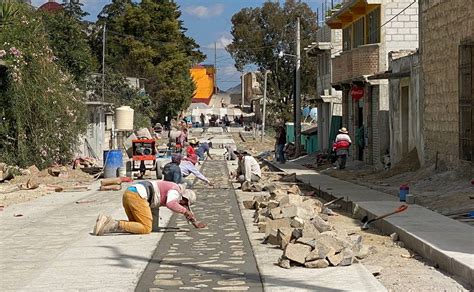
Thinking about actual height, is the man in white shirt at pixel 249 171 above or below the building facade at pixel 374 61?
below

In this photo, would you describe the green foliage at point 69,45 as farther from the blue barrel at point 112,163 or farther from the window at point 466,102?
the window at point 466,102

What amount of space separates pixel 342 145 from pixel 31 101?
11.8 metres

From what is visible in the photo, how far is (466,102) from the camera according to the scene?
865 inches

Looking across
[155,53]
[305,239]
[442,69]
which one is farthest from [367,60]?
[155,53]

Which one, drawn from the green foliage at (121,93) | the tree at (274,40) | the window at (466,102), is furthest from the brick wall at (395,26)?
the tree at (274,40)

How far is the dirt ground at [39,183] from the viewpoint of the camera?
23.5 meters

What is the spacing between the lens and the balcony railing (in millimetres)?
35688

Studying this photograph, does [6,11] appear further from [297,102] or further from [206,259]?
[206,259]

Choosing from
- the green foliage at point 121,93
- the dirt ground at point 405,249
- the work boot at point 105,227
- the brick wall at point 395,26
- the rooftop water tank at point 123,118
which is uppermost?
the brick wall at point 395,26

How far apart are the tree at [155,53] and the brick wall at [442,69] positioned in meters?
50.0

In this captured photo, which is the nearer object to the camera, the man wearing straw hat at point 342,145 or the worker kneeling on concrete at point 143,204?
the worker kneeling on concrete at point 143,204

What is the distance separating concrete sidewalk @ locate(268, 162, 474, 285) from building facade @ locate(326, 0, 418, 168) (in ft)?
44.4

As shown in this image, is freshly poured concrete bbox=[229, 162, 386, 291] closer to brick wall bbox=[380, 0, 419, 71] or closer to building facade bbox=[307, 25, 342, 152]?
brick wall bbox=[380, 0, 419, 71]

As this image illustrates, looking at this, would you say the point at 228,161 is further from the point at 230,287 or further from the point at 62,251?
the point at 230,287
